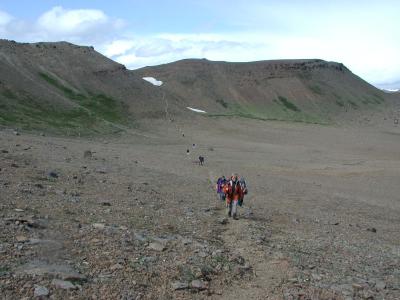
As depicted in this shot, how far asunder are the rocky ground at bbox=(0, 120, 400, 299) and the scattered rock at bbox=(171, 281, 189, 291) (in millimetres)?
20

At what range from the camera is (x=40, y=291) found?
8.62 m

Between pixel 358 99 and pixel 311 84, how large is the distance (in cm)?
1327

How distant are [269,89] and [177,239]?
398 feet

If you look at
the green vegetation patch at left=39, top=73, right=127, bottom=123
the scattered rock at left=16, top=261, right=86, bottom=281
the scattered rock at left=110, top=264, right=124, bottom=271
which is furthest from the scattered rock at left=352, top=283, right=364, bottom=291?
the green vegetation patch at left=39, top=73, right=127, bottom=123

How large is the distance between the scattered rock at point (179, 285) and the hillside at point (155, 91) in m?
42.6

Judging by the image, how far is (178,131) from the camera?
71875 mm

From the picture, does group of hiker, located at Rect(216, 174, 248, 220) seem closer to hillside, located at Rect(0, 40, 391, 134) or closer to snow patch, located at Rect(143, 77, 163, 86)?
hillside, located at Rect(0, 40, 391, 134)

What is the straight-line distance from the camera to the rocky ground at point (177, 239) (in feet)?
32.0

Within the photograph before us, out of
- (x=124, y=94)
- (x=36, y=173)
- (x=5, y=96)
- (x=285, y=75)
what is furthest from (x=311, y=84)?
(x=36, y=173)

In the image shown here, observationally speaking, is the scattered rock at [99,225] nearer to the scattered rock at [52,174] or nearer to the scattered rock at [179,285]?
the scattered rock at [179,285]

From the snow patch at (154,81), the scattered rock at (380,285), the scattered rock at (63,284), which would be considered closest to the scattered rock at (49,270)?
the scattered rock at (63,284)

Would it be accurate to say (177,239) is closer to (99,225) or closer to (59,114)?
(99,225)

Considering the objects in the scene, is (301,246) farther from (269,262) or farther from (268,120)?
(268,120)

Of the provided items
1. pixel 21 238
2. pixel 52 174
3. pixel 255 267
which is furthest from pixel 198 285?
pixel 52 174
